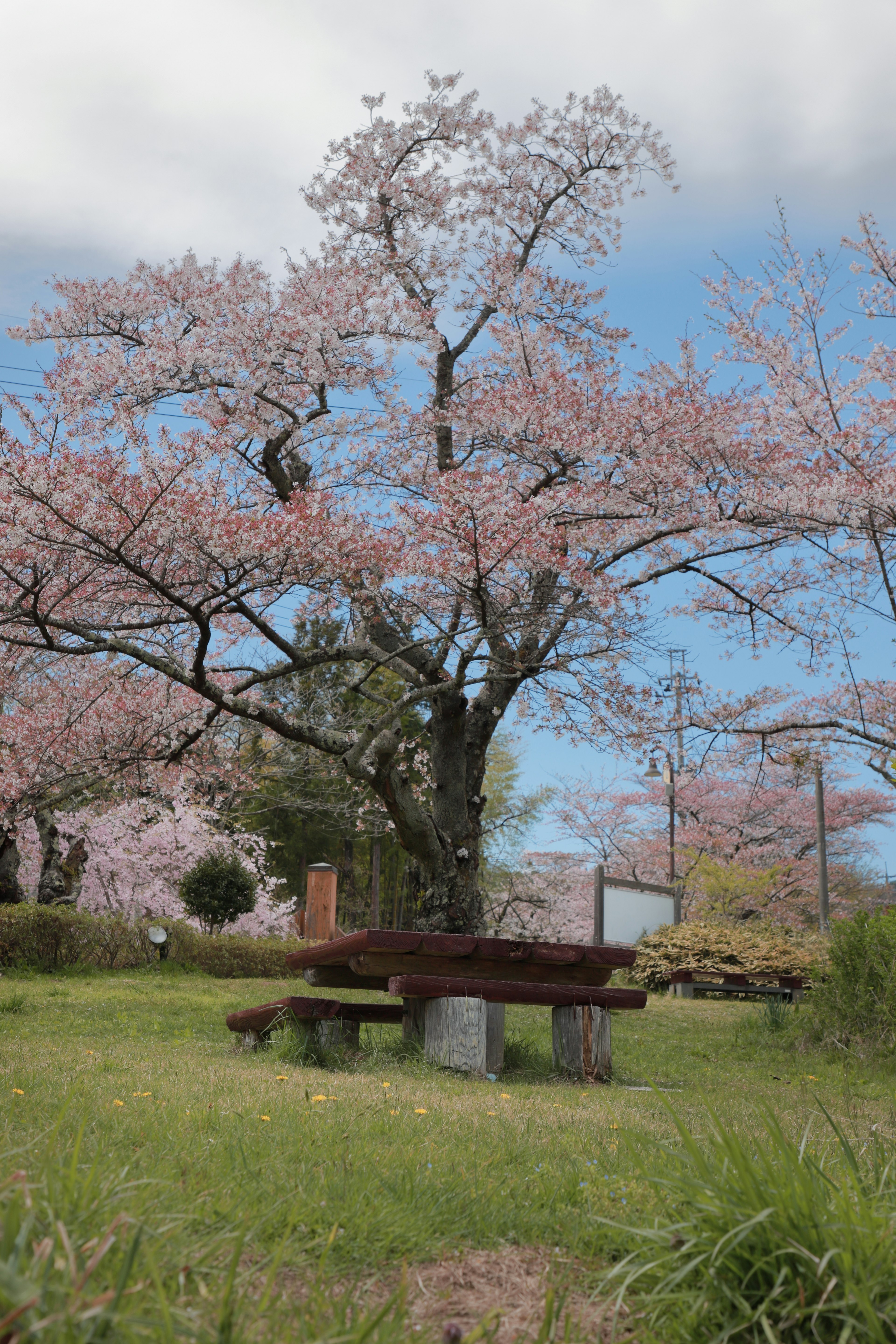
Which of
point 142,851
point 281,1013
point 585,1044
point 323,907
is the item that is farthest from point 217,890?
point 585,1044

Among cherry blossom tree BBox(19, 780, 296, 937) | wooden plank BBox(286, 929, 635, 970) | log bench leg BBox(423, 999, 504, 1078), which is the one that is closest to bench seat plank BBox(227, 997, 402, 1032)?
wooden plank BBox(286, 929, 635, 970)

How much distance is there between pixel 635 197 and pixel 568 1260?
48.0 ft

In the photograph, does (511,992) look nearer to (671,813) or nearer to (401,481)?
(401,481)

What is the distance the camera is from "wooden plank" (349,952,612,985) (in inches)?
227

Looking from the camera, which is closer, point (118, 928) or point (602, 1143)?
point (602, 1143)

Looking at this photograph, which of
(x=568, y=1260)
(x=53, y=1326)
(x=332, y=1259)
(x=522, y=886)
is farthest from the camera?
(x=522, y=886)

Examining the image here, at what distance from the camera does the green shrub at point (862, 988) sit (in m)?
6.95

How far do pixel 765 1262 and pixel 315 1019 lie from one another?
451 cm

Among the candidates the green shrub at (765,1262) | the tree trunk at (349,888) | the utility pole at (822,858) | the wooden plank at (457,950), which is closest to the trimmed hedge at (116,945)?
the wooden plank at (457,950)

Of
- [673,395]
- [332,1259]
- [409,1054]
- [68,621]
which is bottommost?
[409,1054]

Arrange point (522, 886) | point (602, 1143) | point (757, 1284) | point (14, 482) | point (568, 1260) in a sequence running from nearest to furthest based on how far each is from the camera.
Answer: point (757, 1284), point (568, 1260), point (602, 1143), point (14, 482), point (522, 886)

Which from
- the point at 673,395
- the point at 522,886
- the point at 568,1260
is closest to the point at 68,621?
the point at 673,395

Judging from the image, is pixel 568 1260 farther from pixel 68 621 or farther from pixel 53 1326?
pixel 68 621

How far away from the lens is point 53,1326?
1237 millimetres
